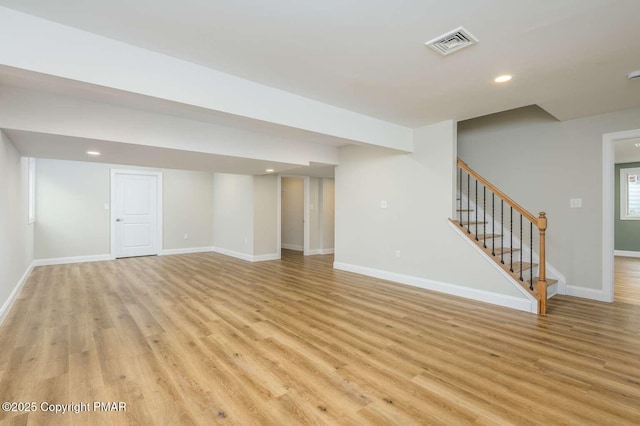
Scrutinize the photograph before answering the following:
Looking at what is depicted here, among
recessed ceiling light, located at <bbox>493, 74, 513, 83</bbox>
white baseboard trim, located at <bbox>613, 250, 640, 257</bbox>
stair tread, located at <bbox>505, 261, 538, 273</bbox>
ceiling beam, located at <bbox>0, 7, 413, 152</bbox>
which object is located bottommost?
white baseboard trim, located at <bbox>613, 250, 640, 257</bbox>

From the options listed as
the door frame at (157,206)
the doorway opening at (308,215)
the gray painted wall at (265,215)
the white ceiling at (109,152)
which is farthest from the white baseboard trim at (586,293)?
the door frame at (157,206)

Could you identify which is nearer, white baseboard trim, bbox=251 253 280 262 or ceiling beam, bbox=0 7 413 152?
ceiling beam, bbox=0 7 413 152

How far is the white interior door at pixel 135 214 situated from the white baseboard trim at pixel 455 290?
530 cm

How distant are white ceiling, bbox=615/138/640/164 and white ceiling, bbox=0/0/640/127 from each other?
3.29 m

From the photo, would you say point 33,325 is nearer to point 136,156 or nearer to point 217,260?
point 136,156

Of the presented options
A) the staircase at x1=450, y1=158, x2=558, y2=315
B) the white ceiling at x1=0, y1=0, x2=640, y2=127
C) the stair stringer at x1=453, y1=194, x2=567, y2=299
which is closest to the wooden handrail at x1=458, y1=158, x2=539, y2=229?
the staircase at x1=450, y1=158, x2=558, y2=315

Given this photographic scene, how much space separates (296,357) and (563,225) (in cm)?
415

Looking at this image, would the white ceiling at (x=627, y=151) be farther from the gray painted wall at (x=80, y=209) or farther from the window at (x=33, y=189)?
the window at (x=33, y=189)

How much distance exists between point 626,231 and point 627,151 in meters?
2.46

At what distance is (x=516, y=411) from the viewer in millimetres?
1774

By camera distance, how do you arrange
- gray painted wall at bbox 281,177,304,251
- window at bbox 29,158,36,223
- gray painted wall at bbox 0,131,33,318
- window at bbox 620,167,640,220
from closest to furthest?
gray painted wall at bbox 0,131,33,318, window at bbox 29,158,36,223, window at bbox 620,167,640,220, gray painted wall at bbox 281,177,304,251

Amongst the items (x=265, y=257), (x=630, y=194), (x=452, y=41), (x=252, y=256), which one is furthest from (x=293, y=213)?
(x=630, y=194)

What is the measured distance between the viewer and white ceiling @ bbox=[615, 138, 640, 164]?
555 centimetres

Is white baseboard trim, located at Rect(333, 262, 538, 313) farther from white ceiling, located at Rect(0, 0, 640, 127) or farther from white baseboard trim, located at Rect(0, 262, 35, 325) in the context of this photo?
white baseboard trim, located at Rect(0, 262, 35, 325)
